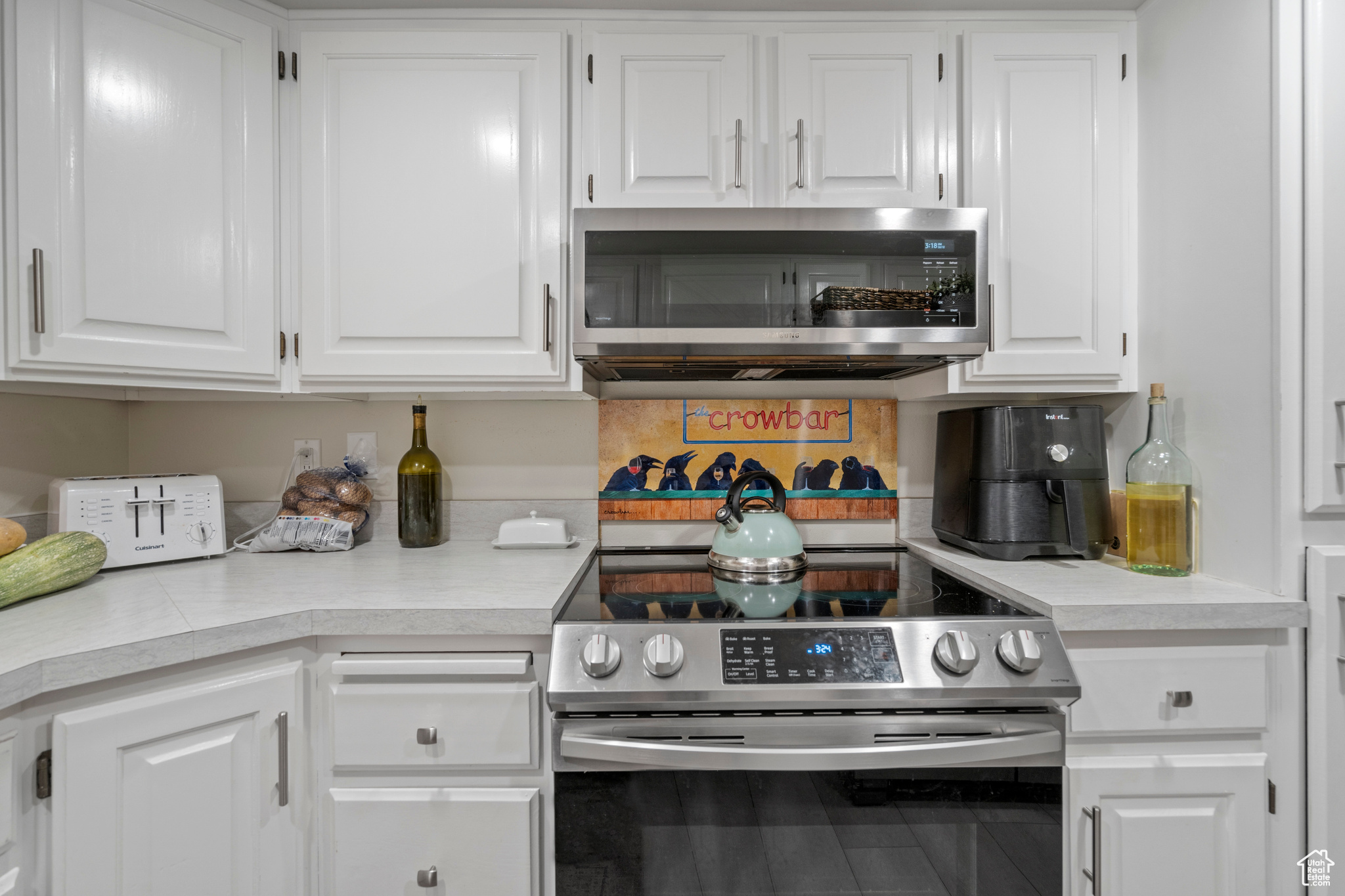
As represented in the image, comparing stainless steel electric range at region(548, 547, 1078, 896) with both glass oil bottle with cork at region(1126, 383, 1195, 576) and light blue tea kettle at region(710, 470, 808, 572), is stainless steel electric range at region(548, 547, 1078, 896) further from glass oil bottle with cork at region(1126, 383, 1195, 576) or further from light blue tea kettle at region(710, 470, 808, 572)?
glass oil bottle with cork at region(1126, 383, 1195, 576)

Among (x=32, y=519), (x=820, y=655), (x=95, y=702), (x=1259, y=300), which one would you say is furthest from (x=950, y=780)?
(x=32, y=519)

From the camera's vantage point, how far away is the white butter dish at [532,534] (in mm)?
1608

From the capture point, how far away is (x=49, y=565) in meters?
1.14

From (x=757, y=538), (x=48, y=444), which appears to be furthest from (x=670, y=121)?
(x=48, y=444)

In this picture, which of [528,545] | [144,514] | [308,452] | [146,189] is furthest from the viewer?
[308,452]

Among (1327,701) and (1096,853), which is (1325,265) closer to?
(1327,701)

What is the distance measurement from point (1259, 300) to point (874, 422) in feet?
2.70

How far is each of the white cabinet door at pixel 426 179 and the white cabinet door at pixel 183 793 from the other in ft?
2.31

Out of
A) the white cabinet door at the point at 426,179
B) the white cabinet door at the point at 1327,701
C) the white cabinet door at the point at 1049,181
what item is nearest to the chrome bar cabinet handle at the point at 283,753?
the white cabinet door at the point at 426,179

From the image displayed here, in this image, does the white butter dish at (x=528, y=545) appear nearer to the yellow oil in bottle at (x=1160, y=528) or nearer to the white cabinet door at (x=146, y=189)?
the white cabinet door at (x=146, y=189)

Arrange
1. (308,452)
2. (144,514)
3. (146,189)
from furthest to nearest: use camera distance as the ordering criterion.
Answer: (308,452) → (144,514) → (146,189)

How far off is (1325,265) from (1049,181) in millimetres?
509

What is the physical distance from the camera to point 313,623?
108 centimetres

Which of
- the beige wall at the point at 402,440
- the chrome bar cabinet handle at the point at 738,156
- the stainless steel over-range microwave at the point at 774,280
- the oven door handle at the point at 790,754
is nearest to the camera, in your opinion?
the oven door handle at the point at 790,754
